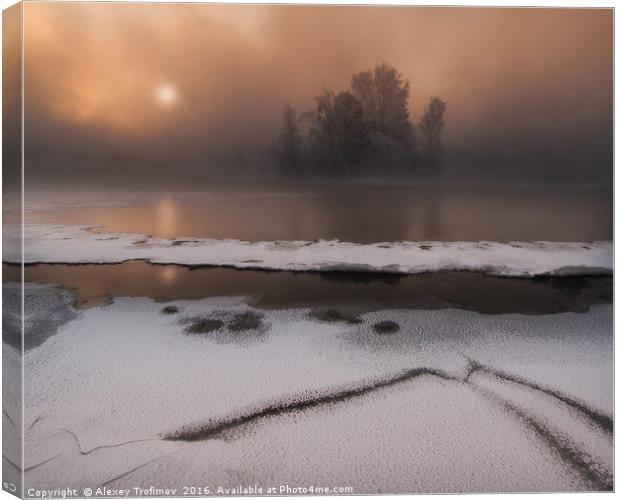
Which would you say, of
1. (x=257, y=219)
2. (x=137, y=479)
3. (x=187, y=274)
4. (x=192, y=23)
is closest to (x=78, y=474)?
(x=137, y=479)

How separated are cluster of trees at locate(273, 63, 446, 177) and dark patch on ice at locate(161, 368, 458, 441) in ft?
2.63

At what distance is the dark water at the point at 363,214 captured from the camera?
78.0 inches

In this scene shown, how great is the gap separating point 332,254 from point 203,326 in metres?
0.59

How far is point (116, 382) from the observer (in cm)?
165

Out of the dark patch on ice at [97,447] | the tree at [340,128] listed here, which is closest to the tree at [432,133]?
the tree at [340,128]

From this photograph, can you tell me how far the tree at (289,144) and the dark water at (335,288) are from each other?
44 cm

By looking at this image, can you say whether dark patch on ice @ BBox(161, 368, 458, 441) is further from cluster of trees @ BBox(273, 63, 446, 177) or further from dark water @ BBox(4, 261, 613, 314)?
cluster of trees @ BBox(273, 63, 446, 177)

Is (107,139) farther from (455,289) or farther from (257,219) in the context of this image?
(455,289)

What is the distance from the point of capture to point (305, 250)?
1.98 m

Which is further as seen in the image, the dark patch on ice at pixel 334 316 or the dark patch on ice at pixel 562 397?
the dark patch on ice at pixel 334 316

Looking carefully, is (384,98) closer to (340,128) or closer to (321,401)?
(340,128)

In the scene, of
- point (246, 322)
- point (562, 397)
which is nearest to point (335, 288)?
point (246, 322)

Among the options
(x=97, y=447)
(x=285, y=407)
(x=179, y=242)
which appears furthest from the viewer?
(x=179, y=242)

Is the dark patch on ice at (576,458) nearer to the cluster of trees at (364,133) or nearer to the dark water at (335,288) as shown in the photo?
the dark water at (335,288)
